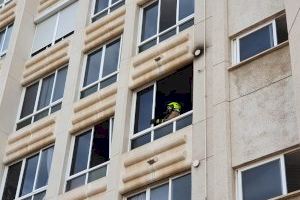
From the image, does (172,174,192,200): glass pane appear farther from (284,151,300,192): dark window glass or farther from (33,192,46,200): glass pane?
(33,192,46,200): glass pane

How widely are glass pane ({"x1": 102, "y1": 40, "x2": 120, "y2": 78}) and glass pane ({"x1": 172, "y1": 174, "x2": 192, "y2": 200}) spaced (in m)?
6.45

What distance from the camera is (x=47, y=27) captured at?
28703mm

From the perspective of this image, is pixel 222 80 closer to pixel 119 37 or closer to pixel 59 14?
pixel 119 37

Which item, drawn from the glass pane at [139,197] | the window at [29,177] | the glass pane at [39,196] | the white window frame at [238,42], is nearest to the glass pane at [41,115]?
the window at [29,177]

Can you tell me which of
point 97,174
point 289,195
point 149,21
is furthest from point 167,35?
point 289,195

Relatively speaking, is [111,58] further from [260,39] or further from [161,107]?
[260,39]

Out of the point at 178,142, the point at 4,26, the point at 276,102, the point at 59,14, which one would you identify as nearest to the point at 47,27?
the point at 59,14

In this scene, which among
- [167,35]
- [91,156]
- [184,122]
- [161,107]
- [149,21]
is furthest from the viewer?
[149,21]

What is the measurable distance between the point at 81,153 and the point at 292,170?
9.02m

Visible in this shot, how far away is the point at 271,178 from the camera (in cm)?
1588

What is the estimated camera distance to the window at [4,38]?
29.3m

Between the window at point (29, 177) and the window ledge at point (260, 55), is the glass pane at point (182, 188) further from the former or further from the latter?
the window at point (29, 177)

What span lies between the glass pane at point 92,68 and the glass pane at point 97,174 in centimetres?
407

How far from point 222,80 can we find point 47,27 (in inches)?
489
